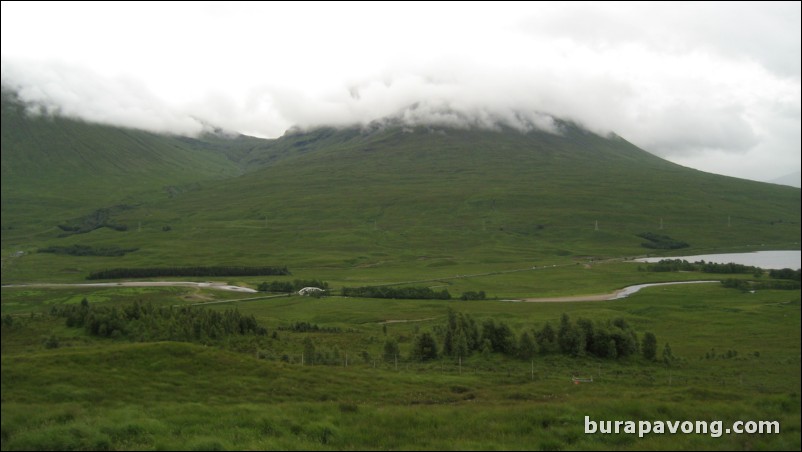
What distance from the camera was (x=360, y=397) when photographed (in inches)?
1035

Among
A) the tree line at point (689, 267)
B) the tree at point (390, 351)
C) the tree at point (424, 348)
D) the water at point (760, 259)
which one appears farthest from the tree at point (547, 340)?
the tree line at point (689, 267)

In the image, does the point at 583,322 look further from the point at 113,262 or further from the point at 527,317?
the point at 113,262

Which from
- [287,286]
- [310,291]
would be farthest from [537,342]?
[287,286]

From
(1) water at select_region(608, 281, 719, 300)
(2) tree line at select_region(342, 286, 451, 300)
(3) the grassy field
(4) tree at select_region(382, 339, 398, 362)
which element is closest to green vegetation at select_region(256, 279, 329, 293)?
(2) tree line at select_region(342, 286, 451, 300)

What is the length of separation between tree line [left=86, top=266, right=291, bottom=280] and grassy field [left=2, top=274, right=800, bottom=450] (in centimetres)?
10444

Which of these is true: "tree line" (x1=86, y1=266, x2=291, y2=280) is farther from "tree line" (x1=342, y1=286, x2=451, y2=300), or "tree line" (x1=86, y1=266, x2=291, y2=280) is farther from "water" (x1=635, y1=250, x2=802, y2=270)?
"water" (x1=635, y1=250, x2=802, y2=270)

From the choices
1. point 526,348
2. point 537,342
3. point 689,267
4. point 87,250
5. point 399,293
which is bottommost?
point 399,293

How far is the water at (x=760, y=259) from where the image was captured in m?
16.5

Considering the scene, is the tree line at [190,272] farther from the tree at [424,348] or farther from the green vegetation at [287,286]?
the tree at [424,348]

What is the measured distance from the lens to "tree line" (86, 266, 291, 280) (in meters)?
132

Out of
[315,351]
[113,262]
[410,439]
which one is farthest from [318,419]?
[113,262]

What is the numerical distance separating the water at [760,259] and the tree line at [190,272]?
116324 mm

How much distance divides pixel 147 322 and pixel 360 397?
64.3ft

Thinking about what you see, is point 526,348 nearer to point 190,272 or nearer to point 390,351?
point 390,351
